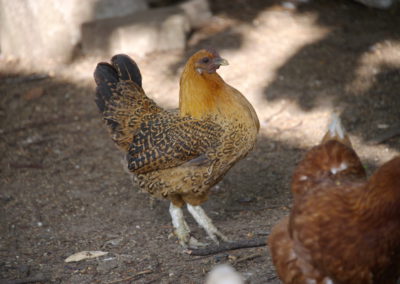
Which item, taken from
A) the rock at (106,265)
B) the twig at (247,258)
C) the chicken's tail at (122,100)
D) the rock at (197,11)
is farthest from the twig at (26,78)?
the twig at (247,258)

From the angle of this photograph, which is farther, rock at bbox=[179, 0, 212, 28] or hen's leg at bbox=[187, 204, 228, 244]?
rock at bbox=[179, 0, 212, 28]

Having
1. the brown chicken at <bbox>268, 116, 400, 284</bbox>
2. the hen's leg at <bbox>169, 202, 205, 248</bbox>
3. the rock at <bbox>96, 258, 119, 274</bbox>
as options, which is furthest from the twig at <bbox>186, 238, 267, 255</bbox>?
the brown chicken at <bbox>268, 116, 400, 284</bbox>

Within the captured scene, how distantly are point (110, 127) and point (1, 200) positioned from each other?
1.38 metres

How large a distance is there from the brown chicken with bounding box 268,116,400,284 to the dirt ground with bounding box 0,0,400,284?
0.72 meters

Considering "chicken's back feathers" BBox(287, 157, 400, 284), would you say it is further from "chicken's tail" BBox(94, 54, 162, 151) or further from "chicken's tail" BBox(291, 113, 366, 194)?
"chicken's tail" BBox(94, 54, 162, 151)

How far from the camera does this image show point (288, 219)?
3.57 meters

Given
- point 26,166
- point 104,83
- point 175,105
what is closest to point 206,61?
point 104,83

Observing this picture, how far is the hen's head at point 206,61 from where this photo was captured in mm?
4750

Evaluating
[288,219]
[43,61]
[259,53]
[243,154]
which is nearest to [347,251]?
[288,219]

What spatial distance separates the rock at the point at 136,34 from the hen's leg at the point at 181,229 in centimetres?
329

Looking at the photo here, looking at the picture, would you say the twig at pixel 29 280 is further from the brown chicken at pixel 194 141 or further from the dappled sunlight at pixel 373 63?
the dappled sunlight at pixel 373 63

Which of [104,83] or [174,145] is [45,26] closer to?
[104,83]

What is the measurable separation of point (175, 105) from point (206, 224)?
2.31 meters

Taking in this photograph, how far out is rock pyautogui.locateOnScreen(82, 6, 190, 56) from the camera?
25.0ft
